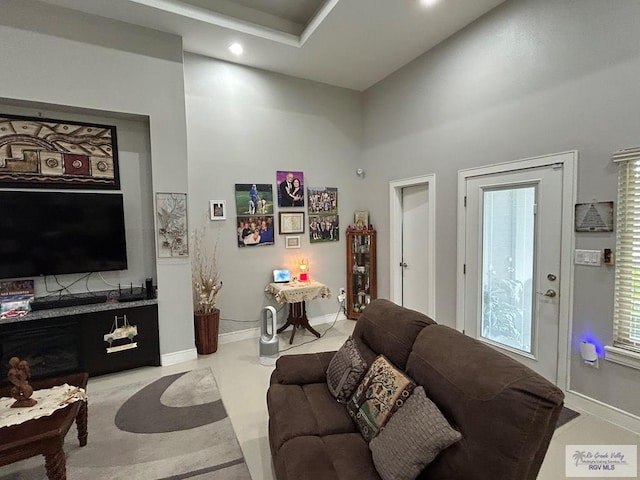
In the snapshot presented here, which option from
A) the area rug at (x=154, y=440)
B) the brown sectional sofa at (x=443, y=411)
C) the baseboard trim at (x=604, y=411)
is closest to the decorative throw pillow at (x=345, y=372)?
the brown sectional sofa at (x=443, y=411)

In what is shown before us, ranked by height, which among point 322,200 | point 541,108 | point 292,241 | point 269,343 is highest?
point 541,108

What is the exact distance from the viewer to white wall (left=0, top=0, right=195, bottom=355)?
9.24 feet

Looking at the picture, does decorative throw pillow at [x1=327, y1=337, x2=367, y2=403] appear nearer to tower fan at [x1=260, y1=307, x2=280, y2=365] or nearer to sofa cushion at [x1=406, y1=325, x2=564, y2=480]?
sofa cushion at [x1=406, y1=325, x2=564, y2=480]

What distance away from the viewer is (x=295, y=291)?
160 inches

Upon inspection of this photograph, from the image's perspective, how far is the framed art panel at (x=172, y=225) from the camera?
3.42 metres

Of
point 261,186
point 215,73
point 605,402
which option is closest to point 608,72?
point 605,402

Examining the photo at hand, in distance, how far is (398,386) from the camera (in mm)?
1580

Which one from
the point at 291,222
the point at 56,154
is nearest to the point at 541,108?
the point at 291,222

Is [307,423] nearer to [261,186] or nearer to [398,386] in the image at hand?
[398,386]

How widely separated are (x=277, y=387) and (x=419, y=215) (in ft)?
9.94

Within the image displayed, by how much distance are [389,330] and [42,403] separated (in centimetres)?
218

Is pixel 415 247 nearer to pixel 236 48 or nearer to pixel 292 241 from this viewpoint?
pixel 292 241

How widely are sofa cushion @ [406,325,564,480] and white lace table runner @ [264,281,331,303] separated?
2.72 meters

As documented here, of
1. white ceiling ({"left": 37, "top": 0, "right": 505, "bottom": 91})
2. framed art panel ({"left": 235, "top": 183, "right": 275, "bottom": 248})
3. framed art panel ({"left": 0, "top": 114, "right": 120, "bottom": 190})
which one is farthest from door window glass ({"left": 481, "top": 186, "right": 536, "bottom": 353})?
framed art panel ({"left": 0, "top": 114, "right": 120, "bottom": 190})
